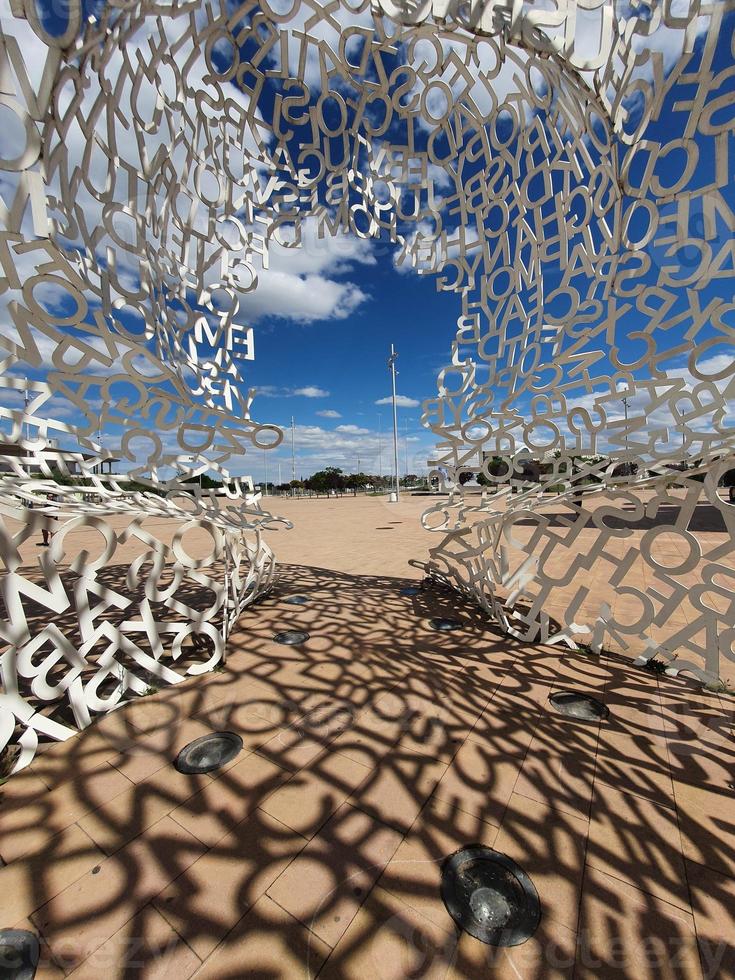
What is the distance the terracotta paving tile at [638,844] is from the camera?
1935mm

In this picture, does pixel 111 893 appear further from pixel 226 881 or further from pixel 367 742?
pixel 367 742

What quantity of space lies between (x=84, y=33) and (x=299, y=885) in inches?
224

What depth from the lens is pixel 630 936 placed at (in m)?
1.72

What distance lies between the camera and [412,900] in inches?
72.5

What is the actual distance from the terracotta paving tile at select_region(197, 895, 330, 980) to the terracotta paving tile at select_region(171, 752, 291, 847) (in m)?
0.51

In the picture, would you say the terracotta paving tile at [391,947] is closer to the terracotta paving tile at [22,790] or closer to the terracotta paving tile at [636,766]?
the terracotta paving tile at [636,766]

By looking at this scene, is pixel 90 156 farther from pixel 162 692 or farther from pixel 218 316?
pixel 162 692

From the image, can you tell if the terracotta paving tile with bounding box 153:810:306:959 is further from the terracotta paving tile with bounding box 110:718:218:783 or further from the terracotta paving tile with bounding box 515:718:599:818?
the terracotta paving tile with bounding box 515:718:599:818

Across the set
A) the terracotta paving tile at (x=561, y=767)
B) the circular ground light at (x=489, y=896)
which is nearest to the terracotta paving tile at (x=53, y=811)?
the circular ground light at (x=489, y=896)

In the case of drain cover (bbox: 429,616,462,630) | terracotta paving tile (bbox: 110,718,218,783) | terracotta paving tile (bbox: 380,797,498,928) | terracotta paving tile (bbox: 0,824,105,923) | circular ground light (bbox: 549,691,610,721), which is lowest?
terracotta paving tile (bbox: 380,797,498,928)

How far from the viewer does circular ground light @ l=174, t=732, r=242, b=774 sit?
2.69 meters

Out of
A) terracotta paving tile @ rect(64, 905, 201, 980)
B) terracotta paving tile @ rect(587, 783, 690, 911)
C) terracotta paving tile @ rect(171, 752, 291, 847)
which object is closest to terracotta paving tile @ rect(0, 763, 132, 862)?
terracotta paving tile @ rect(171, 752, 291, 847)

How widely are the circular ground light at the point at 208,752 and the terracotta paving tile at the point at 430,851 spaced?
1317 millimetres

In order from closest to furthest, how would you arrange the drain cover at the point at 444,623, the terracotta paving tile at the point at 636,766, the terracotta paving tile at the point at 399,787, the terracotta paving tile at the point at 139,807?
the terracotta paving tile at the point at 139,807, the terracotta paving tile at the point at 399,787, the terracotta paving tile at the point at 636,766, the drain cover at the point at 444,623
